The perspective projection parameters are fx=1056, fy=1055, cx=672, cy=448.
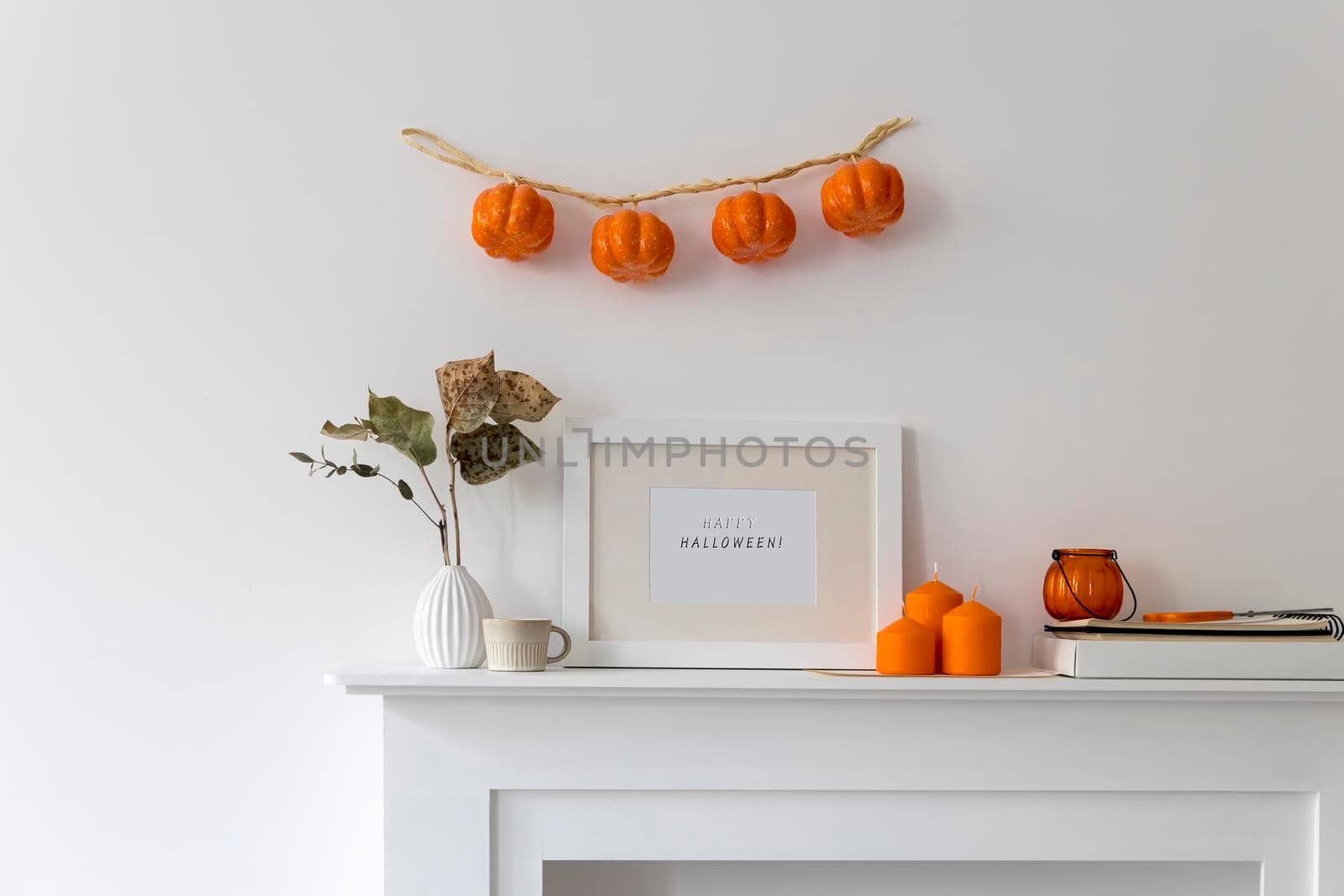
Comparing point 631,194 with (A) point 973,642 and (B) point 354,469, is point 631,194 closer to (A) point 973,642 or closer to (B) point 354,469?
(B) point 354,469

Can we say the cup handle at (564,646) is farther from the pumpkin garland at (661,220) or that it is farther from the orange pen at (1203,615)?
the orange pen at (1203,615)

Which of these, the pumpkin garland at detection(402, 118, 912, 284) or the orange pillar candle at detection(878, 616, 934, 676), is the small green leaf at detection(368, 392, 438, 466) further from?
the orange pillar candle at detection(878, 616, 934, 676)

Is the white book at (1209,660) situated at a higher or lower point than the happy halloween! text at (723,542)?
lower

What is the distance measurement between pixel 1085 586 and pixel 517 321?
0.75 m

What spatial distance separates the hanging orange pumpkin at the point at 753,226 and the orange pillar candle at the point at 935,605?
0.44m

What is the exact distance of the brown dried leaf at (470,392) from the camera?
119 centimetres

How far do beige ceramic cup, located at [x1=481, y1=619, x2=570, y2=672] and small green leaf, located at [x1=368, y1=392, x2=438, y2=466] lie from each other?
21cm

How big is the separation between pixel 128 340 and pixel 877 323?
932 mm

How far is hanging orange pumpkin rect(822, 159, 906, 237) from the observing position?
4.13 ft

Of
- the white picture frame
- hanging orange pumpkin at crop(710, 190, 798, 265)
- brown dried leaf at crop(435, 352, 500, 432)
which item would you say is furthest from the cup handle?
hanging orange pumpkin at crop(710, 190, 798, 265)

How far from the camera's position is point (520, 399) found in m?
1.21

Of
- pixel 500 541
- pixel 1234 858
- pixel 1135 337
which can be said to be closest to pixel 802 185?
pixel 1135 337

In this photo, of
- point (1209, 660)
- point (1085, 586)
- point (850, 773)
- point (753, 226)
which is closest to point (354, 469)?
point (753, 226)

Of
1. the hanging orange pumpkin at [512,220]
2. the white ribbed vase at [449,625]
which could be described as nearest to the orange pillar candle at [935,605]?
the white ribbed vase at [449,625]
